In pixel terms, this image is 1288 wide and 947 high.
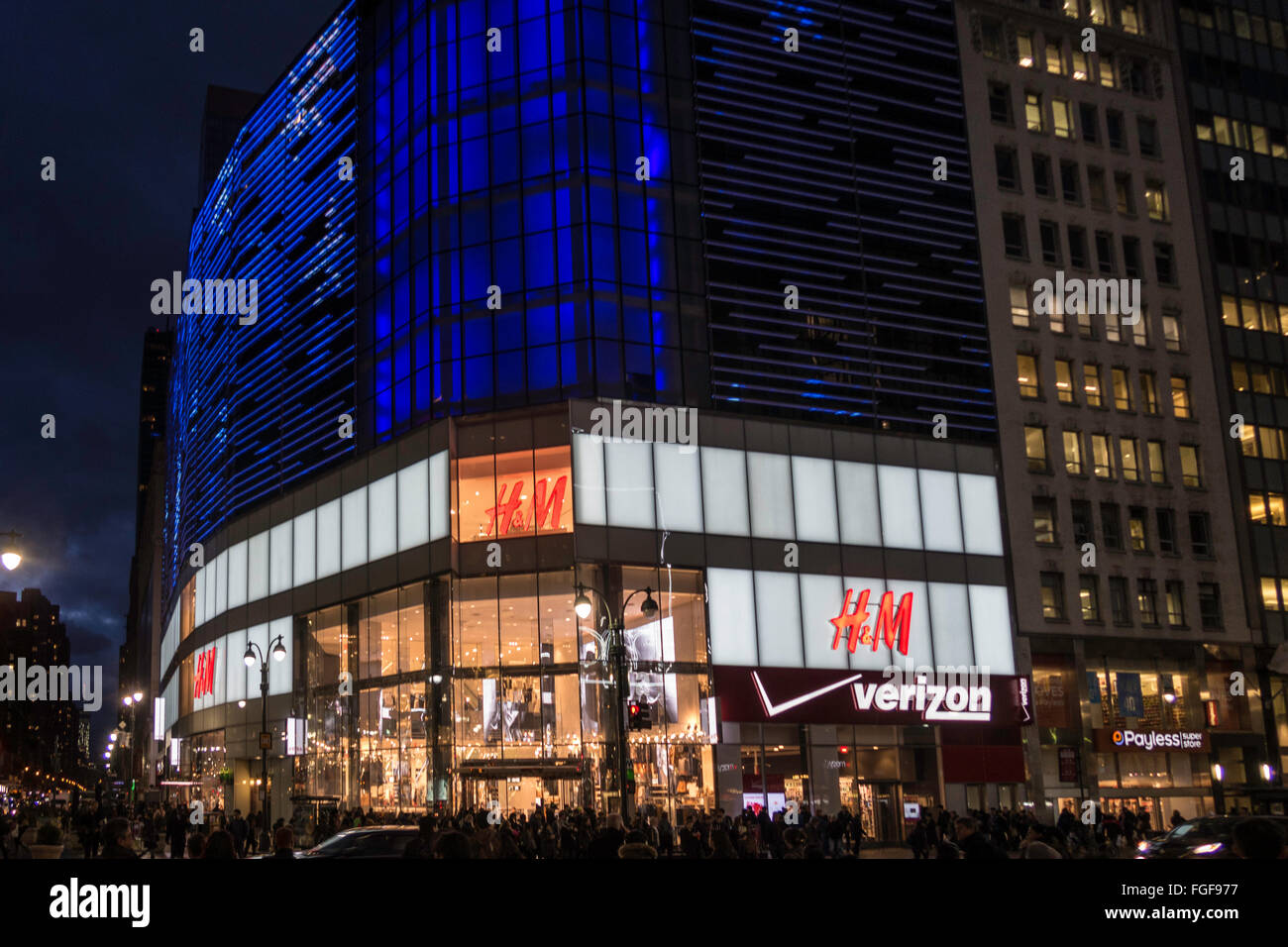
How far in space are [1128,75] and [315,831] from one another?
5207 cm

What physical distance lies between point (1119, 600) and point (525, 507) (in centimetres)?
2737

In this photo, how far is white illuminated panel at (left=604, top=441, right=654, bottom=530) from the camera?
46.5m

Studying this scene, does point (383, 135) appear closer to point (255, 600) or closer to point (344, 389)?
point (344, 389)

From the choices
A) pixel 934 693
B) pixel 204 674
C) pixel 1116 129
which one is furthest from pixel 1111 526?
pixel 204 674

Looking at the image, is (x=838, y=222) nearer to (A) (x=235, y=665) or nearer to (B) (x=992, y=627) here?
(B) (x=992, y=627)

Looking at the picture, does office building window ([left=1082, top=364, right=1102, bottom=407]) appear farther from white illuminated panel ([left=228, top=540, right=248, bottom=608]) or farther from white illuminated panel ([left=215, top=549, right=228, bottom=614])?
white illuminated panel ([left=215, top=549, right=228, bottom=614])

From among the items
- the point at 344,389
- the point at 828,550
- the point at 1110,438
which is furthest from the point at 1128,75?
the point at 344,389

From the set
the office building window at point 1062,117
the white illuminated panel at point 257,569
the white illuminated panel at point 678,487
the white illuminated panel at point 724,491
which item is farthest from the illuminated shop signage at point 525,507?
the office building window at point 1062,117

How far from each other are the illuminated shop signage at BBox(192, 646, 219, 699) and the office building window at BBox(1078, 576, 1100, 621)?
140ft

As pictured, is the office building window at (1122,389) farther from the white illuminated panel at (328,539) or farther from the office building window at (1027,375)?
the white illuminated panel at (328,539)

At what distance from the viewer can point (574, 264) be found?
48.8 meters

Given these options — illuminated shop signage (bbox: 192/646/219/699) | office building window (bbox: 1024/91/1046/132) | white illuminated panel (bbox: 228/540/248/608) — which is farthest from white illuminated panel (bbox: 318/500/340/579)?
office building window (bbox: 1024/91/1046/132)

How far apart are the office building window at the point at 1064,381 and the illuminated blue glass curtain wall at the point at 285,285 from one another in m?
31.4

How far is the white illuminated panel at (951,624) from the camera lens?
167 feet
